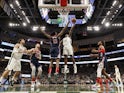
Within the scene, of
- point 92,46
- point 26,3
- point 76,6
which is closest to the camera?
point 76,6

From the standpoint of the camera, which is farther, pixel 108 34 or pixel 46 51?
Answer: pixel 46 51

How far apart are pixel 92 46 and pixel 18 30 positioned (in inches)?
556

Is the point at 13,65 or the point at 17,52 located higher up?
the point at 17,52

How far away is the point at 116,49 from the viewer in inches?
1540

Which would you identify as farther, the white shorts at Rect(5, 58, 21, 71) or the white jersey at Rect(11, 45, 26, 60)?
the white jersey at Rect(11, 45, 26, 60)

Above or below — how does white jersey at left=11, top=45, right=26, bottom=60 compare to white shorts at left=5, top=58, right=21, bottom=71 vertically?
above

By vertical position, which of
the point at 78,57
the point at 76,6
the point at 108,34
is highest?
the point at 108,34

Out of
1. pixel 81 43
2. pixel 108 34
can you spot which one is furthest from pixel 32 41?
pixel 108 34

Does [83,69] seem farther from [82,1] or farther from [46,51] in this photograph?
[82,1]

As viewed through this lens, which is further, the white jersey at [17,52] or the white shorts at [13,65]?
the white jersey at [17,52]

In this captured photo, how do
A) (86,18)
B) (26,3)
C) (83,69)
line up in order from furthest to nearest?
(83,69), (86,18), (26,3)

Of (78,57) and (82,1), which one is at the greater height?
(78,57)

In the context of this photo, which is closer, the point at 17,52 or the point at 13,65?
the point at 13,65

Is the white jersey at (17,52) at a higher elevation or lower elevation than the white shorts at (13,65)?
higher
